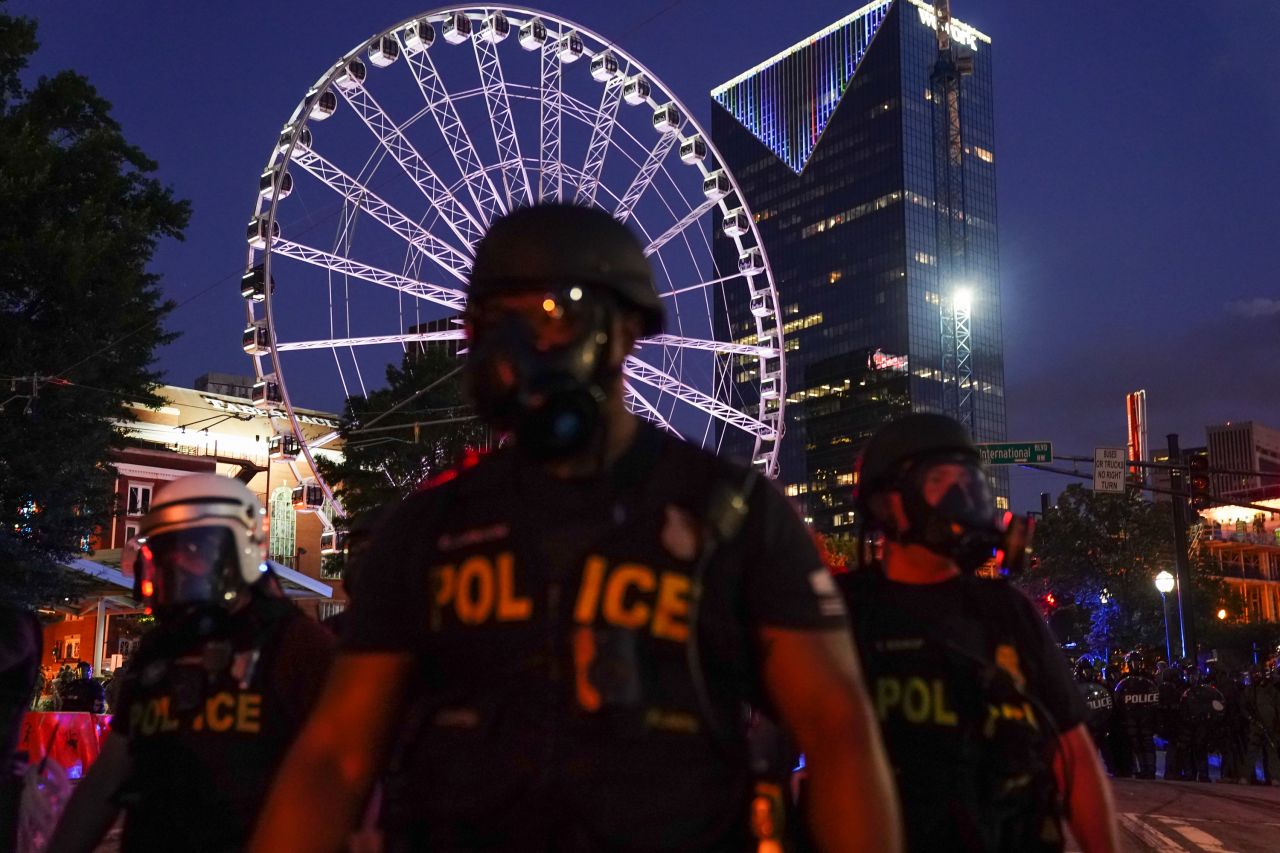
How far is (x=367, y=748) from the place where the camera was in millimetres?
1852

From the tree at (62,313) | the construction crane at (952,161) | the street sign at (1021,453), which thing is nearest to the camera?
the tree at (62,313)

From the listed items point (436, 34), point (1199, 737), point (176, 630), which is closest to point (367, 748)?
point (176, 630)

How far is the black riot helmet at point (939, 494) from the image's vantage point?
3.39m

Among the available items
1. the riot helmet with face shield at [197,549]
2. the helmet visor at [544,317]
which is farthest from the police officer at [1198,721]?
the helmet visor at [544,317]

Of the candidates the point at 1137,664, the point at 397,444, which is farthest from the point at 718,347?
the point at 397,444

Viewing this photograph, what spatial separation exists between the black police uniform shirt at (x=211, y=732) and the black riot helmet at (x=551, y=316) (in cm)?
153

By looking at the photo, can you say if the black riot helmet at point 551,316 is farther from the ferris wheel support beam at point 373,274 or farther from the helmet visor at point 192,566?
the ferris wheel support beam at point 373,274

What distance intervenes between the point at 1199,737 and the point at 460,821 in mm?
18187

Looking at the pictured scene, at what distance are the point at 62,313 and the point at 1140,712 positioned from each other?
18.2m

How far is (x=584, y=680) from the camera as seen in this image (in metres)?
1.73

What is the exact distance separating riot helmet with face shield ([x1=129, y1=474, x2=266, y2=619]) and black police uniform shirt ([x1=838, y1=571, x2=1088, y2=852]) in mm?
1618

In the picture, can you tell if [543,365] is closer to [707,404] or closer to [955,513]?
[955,513]

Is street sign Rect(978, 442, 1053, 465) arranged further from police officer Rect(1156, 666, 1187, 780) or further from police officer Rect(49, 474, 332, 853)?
police officer Rect(49, 474, 332, 853)

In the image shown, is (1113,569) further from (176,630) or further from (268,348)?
(176,630)
